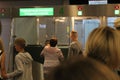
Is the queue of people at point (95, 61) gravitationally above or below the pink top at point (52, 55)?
above

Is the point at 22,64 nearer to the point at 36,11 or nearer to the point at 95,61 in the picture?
the point at 36,11

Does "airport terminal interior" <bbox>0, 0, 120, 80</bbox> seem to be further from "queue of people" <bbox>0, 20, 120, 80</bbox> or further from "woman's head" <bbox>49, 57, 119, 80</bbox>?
"woman's head" <bbox>49, 57, 119, 80</bbox>

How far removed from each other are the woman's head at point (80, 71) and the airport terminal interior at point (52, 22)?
619 centimetres

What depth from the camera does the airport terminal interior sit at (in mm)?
7266

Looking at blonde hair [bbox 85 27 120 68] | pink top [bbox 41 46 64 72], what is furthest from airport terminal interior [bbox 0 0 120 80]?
blonde hair [bbox 85 27 120 68]

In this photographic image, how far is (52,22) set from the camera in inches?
321

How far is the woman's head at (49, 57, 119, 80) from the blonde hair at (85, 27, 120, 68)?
30.3 inches

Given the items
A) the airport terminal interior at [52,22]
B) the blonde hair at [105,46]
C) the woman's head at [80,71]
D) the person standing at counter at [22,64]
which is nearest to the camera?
the woman's head at [80,71]

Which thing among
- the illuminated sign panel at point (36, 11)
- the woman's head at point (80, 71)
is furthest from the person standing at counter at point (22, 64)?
the woman's head at point (80, 71)

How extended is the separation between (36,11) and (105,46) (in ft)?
19.6

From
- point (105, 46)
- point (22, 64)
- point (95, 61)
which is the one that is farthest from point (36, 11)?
point (95, 61)

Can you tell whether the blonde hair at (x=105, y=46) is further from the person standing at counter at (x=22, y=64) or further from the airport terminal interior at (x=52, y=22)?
the airport terminal interior at (x=52, y=22)

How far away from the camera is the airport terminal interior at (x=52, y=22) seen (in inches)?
286

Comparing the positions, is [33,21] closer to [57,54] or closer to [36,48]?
[36,48]
